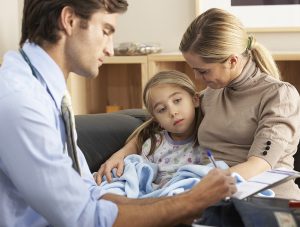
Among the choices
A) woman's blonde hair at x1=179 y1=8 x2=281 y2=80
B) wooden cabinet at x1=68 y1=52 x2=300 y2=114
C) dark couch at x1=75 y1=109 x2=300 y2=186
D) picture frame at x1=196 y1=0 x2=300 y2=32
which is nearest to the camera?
woman's blonde hair at x1=179 y1=8 x2=281 y2=80

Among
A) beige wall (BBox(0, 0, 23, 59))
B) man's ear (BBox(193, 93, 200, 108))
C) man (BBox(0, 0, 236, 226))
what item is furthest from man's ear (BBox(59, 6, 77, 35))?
beige wall (BBox(0, 0, 23, 59))

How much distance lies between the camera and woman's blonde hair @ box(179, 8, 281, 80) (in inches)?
75.7

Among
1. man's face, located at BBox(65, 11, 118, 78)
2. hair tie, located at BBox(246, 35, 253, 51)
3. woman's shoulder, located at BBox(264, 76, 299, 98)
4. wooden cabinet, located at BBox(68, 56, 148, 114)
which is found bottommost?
wooden cabinet, located at BBox(68, 56, 148, 114)

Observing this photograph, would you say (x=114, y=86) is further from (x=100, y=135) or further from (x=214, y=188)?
(x=214, y=188)

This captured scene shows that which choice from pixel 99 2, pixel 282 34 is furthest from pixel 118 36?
pixel 99 2

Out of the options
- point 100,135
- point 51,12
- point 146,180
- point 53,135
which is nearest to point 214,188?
point 53,135

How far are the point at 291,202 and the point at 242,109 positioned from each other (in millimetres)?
618

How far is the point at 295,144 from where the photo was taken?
196cm

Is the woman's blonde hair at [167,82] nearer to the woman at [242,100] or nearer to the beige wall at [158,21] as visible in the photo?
the woman at [242,100]

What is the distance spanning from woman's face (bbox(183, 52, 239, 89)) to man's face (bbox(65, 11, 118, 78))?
431 mm

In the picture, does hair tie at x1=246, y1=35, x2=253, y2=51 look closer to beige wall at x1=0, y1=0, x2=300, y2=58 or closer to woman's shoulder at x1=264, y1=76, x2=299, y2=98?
woman's shoulder at x1=264, y1=76, x2=299, y2=98

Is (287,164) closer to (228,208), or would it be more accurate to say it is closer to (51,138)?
(228,208)

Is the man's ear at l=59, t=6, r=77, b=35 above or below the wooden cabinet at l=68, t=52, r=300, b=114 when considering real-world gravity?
above

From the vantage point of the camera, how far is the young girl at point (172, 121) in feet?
6.95
